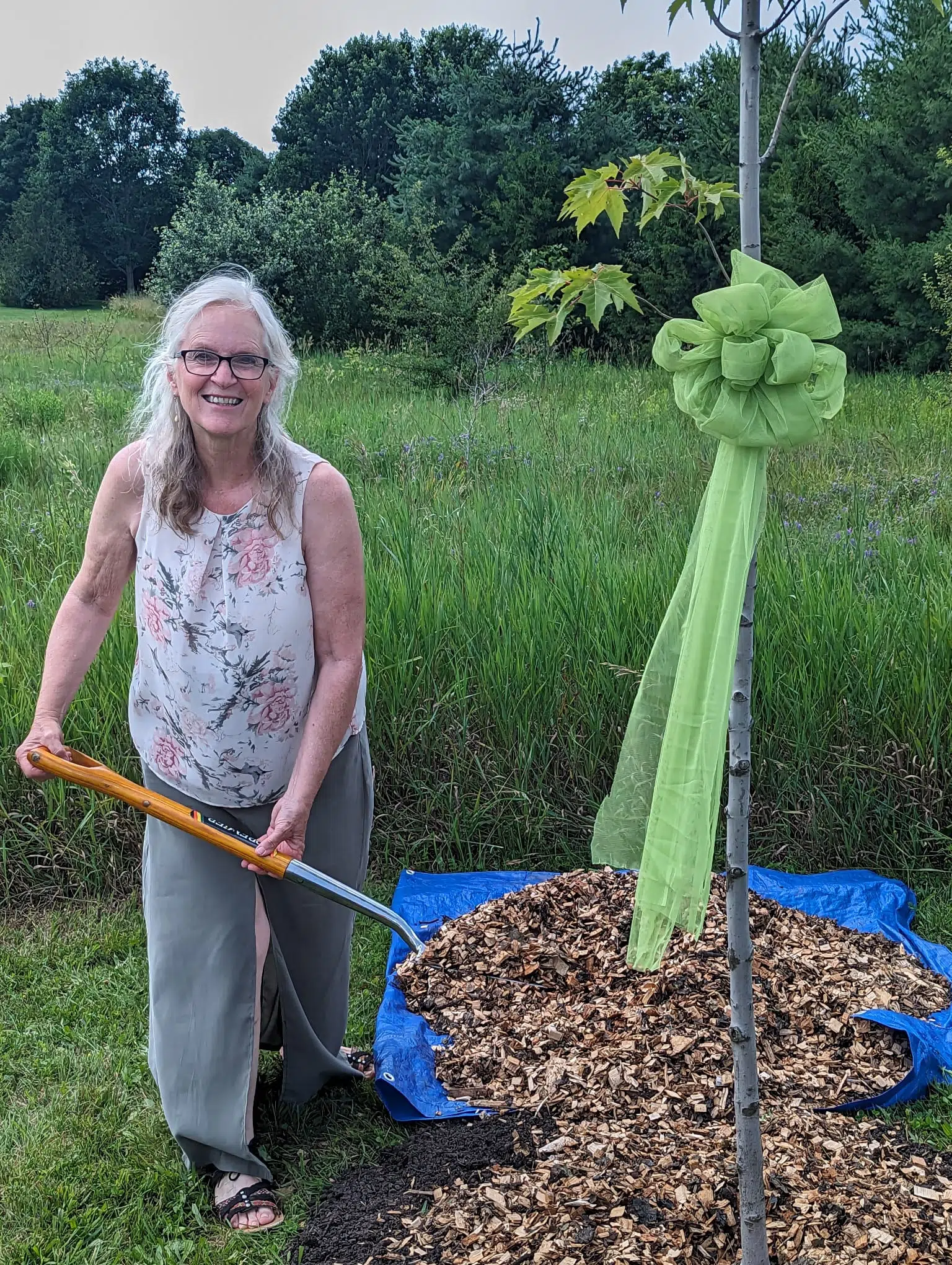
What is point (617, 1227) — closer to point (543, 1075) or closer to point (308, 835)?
point (543, 1075)

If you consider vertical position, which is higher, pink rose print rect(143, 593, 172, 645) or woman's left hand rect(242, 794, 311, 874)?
pink rose print rect(143, 593, 172, 645)

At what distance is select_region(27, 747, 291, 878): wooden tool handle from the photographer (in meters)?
2.14

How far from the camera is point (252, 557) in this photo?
7.14 ft

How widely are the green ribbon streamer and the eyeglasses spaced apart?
0.97m

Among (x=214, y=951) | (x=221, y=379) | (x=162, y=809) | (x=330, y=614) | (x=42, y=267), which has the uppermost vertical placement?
(x=42, y=267)

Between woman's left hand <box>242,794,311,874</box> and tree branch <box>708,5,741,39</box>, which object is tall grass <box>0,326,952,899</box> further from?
tree branch <box>708,5,741,39</box>

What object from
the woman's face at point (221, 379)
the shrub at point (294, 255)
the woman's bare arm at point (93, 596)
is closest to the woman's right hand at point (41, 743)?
the woman's bare arm at point (93, 596)

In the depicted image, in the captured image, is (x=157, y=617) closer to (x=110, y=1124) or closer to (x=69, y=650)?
(x=69, y=650)

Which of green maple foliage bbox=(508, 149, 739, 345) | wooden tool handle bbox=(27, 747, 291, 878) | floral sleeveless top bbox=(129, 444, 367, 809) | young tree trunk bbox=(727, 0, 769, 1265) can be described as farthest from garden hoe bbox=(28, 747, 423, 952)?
green maple foliage bbox=(508, 149, 739, 345)

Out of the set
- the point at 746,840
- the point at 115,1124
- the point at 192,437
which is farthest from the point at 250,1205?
the point at 192,437

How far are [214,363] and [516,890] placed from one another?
1858mm

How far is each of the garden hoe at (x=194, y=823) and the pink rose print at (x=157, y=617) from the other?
11.6 inches

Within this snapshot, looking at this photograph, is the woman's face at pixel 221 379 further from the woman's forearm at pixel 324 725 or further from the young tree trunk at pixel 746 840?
the young tree trunk at pixel 746 840

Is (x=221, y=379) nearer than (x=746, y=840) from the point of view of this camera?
No
